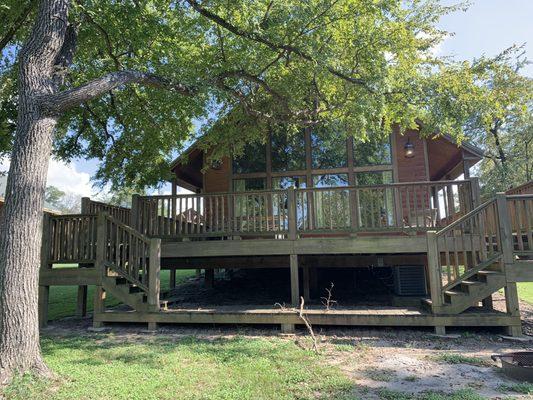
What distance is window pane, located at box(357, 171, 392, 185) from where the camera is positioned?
11.1m

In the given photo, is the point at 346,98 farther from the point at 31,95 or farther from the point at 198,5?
the point at 31,95

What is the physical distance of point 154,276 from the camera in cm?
766

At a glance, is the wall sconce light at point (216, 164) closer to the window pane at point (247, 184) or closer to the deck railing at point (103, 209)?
the window pane at point (247, 184)

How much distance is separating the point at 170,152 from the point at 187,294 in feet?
14.9

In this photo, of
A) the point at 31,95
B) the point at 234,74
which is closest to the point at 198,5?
the point at 234,74

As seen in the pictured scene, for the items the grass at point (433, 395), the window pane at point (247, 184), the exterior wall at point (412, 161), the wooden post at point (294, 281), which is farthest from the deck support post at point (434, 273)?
the window pane at point (247, 184)

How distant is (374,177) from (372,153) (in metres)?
0.73

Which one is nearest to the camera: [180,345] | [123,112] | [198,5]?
[180,345]

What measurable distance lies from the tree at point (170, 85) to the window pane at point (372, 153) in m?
1.06

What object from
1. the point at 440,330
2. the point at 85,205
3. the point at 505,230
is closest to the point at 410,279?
the point at 440,330

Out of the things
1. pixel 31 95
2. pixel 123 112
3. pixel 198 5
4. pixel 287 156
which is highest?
pixel 198 5

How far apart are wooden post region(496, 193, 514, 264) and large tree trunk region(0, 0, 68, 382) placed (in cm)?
A: 724

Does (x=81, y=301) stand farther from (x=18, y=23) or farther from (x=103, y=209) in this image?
(x=18, y=23)

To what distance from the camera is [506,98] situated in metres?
9.36
